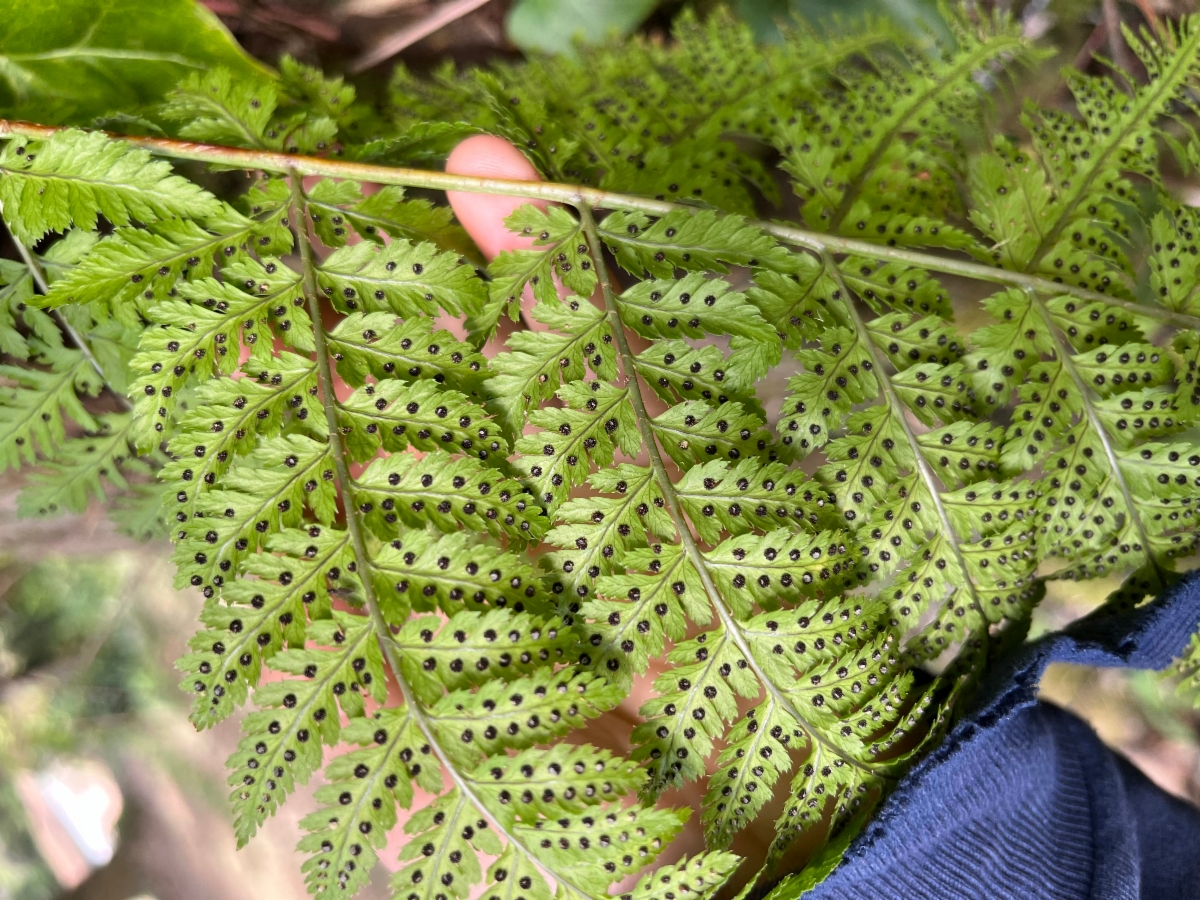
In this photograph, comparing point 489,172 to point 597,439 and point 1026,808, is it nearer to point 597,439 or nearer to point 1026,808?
point 597,439

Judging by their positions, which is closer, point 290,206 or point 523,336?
point 523,336

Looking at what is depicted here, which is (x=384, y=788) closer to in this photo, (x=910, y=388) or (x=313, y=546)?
(x=313, y=546)

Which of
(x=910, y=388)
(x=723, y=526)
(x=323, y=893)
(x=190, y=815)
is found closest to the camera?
(x=323, y=893)

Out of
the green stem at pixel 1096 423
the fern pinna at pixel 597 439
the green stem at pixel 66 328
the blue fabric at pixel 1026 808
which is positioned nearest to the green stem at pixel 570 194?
the fern pinna at pixel 597 439

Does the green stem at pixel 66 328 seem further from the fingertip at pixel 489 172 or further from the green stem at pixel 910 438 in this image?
the green stem at pixel 910 438

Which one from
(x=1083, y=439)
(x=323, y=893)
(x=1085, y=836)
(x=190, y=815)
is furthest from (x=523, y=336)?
(x=190, y=815)

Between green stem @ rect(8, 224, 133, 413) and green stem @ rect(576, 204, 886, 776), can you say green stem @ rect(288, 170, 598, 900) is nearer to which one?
green stem @ rect(576, 204, 886, 776)

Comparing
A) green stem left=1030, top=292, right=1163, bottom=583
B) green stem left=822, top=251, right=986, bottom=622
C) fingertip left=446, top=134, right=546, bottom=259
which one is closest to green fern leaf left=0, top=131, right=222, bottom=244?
fingertip left=446, top=134, right=546, bottom=259
